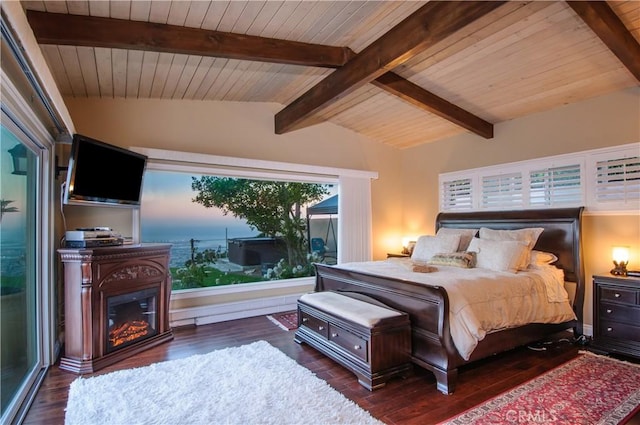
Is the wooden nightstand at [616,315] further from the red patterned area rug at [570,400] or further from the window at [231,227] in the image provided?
the window at [231,227]

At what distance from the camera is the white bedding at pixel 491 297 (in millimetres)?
2688

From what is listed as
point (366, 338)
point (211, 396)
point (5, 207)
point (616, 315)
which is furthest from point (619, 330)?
point (5, 207)

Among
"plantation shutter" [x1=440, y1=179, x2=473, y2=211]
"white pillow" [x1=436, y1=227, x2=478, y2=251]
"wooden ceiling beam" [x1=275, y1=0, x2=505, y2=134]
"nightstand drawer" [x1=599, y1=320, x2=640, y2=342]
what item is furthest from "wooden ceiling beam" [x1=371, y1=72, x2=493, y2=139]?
"nightstand drawer" [x1=599, y1=320, x2=640, y2=342]

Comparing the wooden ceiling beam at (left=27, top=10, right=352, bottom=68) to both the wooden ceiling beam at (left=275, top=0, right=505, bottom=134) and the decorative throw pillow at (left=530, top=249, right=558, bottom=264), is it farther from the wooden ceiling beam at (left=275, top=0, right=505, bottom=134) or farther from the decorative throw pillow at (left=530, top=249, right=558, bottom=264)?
the decorative throw pillow at (left=530, top=249, right=558, bottom=264)

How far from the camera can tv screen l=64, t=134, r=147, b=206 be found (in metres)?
3.07

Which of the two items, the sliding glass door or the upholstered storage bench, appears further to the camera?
the upholstered storage bench

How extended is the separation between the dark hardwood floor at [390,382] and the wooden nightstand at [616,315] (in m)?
0.31

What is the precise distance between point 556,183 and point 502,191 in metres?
0.67

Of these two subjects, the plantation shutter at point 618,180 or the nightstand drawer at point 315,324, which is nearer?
the nightstand drawer at point 315,324

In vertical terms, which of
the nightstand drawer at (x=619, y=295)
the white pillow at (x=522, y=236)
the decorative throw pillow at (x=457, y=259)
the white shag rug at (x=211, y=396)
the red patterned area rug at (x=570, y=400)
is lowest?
the red patterned area rug at (x=570, y=400)

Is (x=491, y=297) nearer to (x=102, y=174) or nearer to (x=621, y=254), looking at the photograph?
(x=621, y=254)

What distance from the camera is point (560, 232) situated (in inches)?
157

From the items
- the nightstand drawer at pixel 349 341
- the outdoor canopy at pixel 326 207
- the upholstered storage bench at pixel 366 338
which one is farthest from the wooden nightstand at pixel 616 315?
the outdoor canopy at pixel 326 207

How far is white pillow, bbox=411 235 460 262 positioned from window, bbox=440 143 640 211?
3.13 ft
